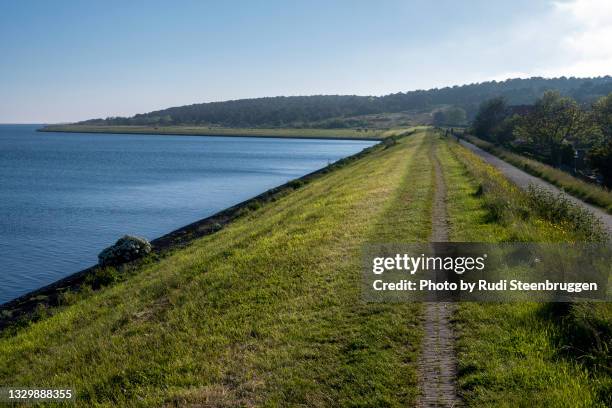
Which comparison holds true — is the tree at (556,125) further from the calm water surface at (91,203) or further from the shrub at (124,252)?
the shrub at (124,252)

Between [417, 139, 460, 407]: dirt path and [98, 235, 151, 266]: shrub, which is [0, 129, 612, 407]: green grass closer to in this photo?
[417, 139, 460, 407]: dirt path

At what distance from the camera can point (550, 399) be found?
6.56 meters

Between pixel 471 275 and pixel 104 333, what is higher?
pixel 471 275

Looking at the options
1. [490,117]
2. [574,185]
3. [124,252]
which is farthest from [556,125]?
[124,252]

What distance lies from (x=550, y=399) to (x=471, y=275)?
5.60 meters

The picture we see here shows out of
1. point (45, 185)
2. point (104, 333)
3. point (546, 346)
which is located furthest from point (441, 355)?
point (45, 185)

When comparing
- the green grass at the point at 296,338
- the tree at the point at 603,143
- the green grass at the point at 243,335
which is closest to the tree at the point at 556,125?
the tree at the point at 603,143

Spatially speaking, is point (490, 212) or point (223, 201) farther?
point (223, 201)

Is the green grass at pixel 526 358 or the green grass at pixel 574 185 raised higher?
the green grass at pixel 526 358

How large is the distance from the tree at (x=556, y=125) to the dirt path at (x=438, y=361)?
55.8 metres

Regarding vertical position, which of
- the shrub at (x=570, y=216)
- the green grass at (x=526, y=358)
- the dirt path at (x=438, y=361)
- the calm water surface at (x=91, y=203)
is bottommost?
the calm water surface at (x=91, y=203)

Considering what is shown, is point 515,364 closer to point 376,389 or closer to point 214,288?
point 376,389

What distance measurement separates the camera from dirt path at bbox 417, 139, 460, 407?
22.6ft

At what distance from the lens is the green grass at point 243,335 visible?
7750 millimetres
